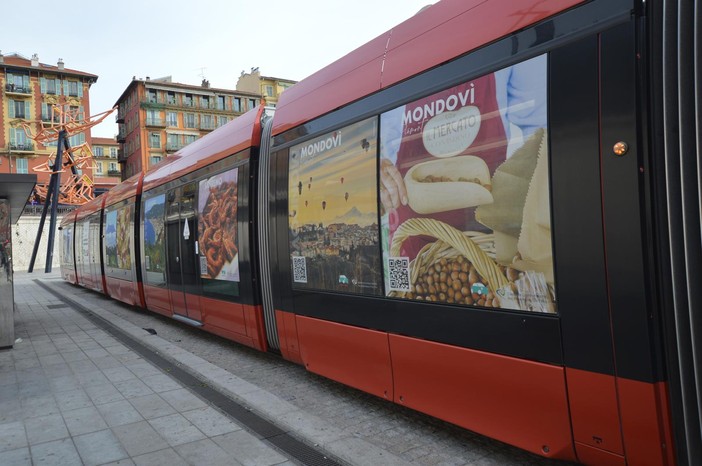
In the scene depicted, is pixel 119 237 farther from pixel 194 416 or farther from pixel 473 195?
pixel 473 195

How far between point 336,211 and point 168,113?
2742 inches

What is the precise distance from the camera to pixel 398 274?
3.74 m

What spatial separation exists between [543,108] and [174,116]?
7185 cm

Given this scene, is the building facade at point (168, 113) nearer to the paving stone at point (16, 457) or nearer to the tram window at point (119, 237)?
the tram window at point (119, 237)

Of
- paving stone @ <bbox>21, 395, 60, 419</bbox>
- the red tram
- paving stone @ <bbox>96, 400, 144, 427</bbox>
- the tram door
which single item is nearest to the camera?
the red tram

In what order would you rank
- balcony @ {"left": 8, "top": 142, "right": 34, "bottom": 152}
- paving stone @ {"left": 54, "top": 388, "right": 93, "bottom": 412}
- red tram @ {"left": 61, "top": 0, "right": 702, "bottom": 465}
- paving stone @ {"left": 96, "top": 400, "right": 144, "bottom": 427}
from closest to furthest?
1. red tram @ {"left": 61, "top": 0, "right": 702, "bottom": 465}
2. paving stone @ {"left": 96, "top": 400, "right": 144, "bottom": 427}
3. paving stone @ {"left": 54, "top": 388, "right": 93, "bottom": 412}
4. balcony @ {"left": 8, "top": 142, "right": 34, "bottom": 152}

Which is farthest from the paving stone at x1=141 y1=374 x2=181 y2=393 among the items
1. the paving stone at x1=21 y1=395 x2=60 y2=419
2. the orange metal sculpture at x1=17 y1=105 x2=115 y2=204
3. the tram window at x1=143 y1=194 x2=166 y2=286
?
the orange metal sculpture at x1=17 y1=105 x2=115 y2=204

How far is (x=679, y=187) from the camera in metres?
2.15

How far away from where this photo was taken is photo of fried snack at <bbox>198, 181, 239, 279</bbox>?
6621mm

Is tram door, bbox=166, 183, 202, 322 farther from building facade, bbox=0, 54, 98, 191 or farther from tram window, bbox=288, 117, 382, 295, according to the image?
building facade, bbox=0, 54, 98, 191

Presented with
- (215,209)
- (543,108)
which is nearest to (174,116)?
(215,209)

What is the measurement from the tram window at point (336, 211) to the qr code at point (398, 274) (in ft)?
0.53

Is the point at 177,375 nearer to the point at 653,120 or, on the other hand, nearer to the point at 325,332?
the point at 325,332

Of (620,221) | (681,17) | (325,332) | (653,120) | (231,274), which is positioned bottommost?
(325,332)
